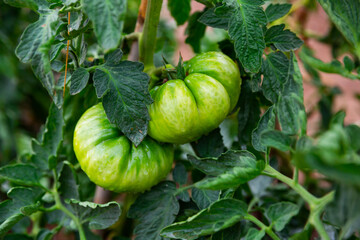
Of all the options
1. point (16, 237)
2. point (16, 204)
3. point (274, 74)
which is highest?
point (274, 74)

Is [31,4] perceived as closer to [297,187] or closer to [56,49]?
[56,49]

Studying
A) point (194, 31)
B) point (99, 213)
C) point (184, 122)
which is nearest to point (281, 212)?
point (184, 122)

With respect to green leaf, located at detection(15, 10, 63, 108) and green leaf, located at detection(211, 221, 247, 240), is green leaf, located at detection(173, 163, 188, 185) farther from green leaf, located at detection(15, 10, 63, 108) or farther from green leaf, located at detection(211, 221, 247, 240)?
green leaf, located at detection(15, 10, 63, 108)

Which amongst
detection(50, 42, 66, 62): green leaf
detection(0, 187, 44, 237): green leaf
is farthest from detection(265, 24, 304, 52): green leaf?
detection(0, 187, 44, 237): green leaf

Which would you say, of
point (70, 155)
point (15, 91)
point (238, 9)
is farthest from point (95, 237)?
point (15, 91)

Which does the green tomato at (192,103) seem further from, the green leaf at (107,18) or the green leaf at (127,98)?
the green leaf at (107,18)

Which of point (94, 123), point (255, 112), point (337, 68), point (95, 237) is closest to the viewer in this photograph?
point (337, 68)

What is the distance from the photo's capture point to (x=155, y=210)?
63 centimetres

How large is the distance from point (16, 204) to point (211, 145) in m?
0.35

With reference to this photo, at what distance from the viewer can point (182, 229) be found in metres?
0.50

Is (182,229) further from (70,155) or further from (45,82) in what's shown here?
(70,155)

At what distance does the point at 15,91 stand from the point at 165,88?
1008 mm

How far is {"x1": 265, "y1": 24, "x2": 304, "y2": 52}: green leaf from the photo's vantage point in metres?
0.58

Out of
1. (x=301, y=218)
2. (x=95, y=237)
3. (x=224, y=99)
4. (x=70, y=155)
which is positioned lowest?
(x=301, y=218)
